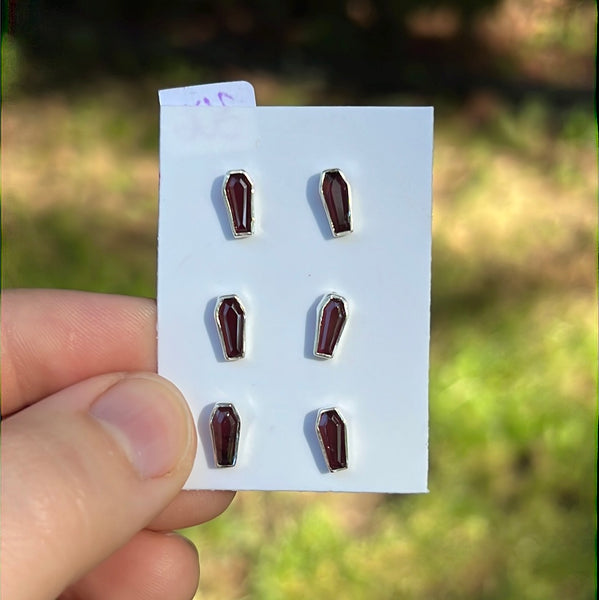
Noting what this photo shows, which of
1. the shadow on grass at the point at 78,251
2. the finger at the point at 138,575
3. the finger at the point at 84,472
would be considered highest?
the shadow on grass at the point at 78,251

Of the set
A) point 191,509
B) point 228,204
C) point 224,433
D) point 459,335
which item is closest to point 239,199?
point 228,204

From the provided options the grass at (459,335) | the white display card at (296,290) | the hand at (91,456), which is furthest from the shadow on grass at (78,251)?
the white display card at (296,290)

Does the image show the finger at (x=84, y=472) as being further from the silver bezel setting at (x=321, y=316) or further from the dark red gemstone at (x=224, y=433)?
the silver bezel setting at (x=321, y=316)

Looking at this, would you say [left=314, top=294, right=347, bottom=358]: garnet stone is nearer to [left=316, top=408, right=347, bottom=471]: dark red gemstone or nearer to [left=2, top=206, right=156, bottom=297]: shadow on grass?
[left=316, top=408, right=347, bottom=471]: dark red gemstone

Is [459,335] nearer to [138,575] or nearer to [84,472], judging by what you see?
[138,575]

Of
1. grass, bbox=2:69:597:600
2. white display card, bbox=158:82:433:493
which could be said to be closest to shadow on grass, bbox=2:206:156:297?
grass, bbox=2:69:597:600

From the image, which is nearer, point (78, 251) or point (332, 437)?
point (332, 437)

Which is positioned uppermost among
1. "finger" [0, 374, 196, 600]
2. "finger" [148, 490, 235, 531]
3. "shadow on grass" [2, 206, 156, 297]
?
"shadow on grass" [2, 206, 156, 297]
